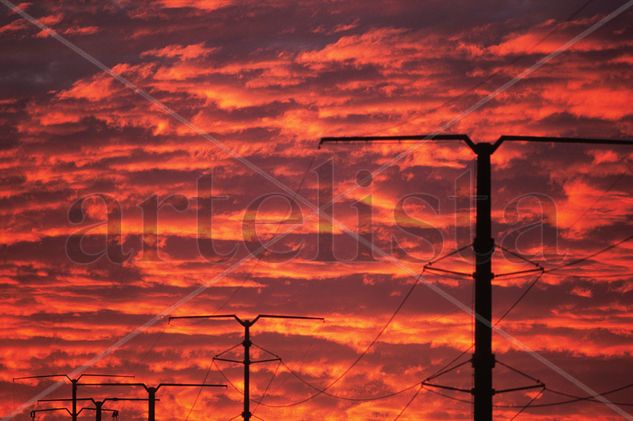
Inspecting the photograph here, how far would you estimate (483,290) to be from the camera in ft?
181

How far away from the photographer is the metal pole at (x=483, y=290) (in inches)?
2141

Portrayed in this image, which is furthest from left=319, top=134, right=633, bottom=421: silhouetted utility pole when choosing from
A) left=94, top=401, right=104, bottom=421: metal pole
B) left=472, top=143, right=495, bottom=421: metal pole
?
left=94, top=401, right=104, bottom=421: metal pole

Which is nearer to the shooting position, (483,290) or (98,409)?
(483,290)

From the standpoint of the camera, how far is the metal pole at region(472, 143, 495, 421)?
54375mm

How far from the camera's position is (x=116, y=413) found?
444 feet

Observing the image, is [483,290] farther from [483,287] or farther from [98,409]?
[98,409]

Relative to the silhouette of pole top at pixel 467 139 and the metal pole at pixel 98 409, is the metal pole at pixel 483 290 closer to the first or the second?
the silhouette of pole top at pixel 467 139

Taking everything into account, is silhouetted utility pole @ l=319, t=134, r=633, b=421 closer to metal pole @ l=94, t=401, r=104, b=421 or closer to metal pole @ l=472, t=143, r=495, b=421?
metal pole @ l=472, t=143, r=495, b=421

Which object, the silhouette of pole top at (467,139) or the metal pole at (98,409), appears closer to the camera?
the silhouette of pole top at (467,139)

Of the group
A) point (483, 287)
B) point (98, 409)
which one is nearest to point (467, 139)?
point (483, 287)

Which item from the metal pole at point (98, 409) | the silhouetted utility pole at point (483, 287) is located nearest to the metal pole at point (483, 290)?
the silhouetted utility pole at point (483, 287)

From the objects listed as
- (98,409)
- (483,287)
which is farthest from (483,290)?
(98,409)

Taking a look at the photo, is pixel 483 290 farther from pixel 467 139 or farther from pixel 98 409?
pixel 98 409

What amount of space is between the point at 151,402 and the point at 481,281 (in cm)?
5282
